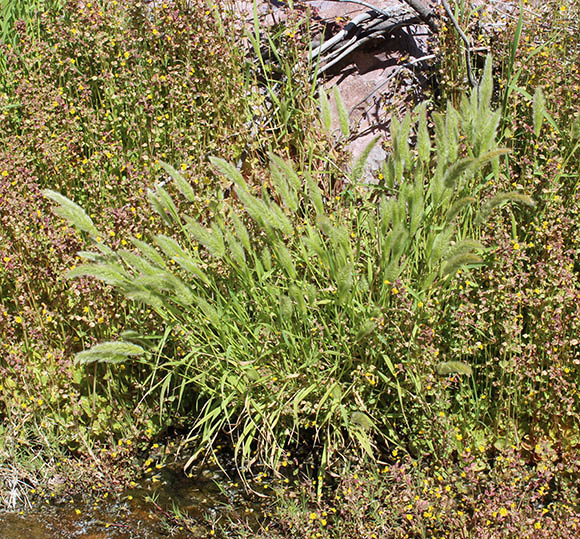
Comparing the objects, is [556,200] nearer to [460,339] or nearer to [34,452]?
[460,339]

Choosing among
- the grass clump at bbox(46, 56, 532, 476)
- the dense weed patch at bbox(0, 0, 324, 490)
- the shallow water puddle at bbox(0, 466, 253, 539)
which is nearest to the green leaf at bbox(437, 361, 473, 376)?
the grass clump at bbox(46, 56, 532, 476)

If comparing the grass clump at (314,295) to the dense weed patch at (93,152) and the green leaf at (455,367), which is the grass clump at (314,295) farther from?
the dense weed patch at (93,152)

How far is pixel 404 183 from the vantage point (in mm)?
2852

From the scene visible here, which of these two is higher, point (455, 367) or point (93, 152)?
point (93, 152)

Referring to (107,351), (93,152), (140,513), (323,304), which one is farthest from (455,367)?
(93,152)

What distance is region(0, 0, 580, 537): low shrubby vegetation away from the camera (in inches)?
111

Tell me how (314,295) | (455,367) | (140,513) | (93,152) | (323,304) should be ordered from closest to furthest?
(455,367)
(314,295)
(140,513)
(323,304)
(93,152)

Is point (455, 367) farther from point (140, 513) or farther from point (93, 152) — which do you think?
point (93, 152)

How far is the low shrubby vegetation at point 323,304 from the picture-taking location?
→ 9.27 feet

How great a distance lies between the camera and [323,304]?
10.8 ft

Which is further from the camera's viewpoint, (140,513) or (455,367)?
(140,513)

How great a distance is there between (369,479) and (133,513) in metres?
1.11

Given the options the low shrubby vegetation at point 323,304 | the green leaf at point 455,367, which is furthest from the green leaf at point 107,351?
the green leaf at point 455,367

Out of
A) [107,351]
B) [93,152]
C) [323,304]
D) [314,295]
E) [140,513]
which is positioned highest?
[93,152]
